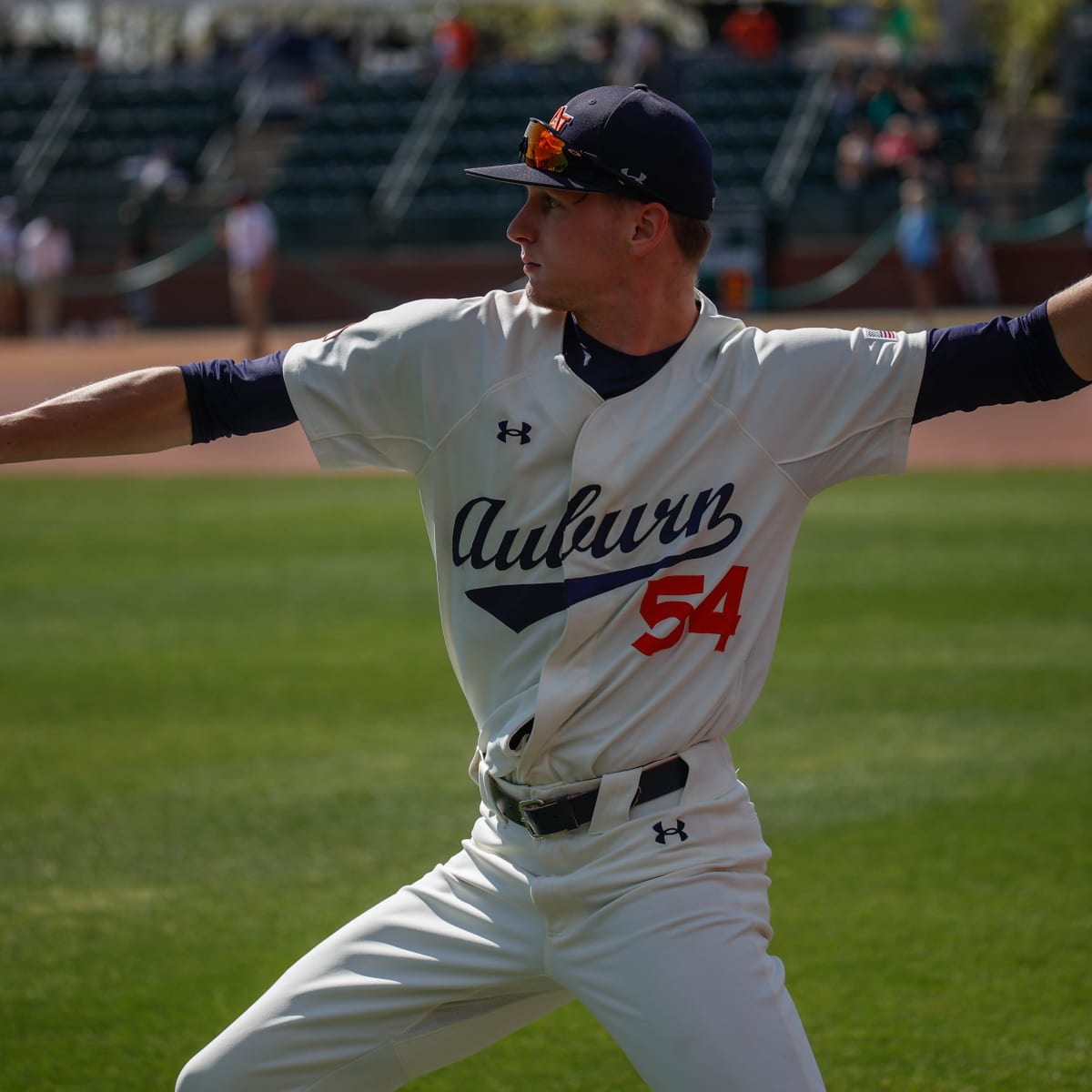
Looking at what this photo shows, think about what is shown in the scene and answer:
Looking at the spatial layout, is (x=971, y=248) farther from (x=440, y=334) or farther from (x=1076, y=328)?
(x=440, y=334)

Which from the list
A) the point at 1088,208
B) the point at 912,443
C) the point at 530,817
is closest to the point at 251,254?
the point at 912,443

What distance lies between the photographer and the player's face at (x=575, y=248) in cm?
297

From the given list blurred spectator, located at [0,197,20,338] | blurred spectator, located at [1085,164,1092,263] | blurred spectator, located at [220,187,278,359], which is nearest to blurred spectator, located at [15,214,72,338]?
blurred spectator, located at [0,197,20,338]

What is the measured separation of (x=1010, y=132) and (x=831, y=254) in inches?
234

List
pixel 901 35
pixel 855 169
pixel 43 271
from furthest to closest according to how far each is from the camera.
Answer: pixel 901 35
pixel 43 271
pixel 855 169

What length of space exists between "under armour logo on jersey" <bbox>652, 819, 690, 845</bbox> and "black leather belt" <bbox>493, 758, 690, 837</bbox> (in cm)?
6

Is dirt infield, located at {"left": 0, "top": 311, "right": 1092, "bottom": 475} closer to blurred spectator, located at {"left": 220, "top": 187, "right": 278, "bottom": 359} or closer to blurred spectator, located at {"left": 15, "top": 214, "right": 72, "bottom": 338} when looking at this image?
blurred spectator, located at {"left": 220, "top": 187, "right": 278, "bottom": 359}

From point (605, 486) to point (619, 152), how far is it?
614mm

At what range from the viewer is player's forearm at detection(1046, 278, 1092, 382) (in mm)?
2869

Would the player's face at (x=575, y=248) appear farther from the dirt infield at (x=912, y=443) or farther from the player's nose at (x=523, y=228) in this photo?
the dirt infield at (x=912, y=443)

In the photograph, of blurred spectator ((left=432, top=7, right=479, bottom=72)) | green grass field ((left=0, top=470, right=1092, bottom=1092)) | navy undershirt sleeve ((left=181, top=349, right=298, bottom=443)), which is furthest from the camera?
blurred spectator ((left=432, top=7, right=479, bottom=72))

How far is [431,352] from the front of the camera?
3018mm

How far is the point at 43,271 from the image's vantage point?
29.9 m

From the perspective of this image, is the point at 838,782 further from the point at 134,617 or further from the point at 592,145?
the point at 134,617
